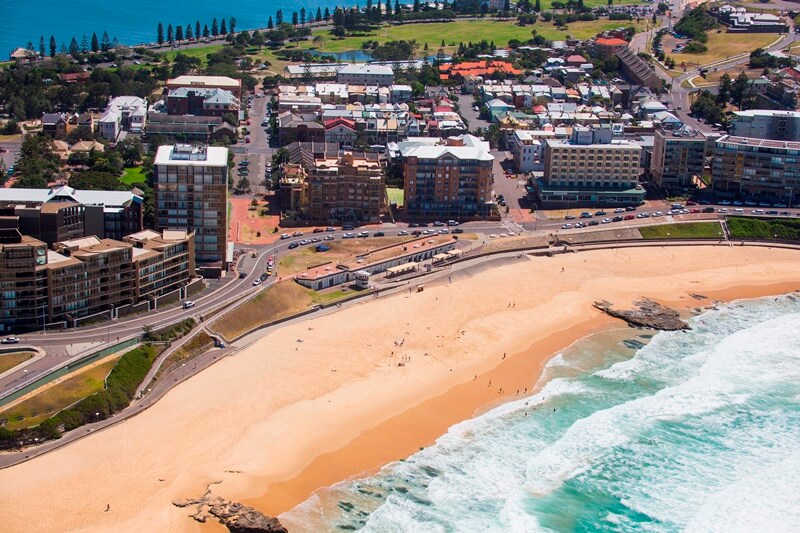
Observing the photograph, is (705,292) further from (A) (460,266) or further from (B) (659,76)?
(B) (659,76)

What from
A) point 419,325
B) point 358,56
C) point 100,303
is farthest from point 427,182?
point 358,56

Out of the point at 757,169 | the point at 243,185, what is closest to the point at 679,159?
A: the point at 757,169

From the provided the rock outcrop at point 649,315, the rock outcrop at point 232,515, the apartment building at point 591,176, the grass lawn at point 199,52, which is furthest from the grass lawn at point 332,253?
the grass lawn at point 199,52

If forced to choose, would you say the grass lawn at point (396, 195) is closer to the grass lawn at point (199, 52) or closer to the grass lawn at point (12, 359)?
the grass lawn at point (12, 359)

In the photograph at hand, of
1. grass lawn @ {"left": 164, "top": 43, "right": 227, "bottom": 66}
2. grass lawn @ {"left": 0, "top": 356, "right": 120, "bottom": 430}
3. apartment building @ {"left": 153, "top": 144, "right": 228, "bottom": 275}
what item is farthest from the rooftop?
grass lawn @ {"left": 164, "top": 43, "right": 227, "bottom": 66}

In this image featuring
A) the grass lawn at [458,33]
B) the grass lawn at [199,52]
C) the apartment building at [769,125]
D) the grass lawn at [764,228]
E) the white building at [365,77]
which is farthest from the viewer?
the grass lawn at [458,33]

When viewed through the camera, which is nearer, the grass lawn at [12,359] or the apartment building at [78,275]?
the grass lawn at [12,359]

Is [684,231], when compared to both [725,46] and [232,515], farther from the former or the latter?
[725,46]
